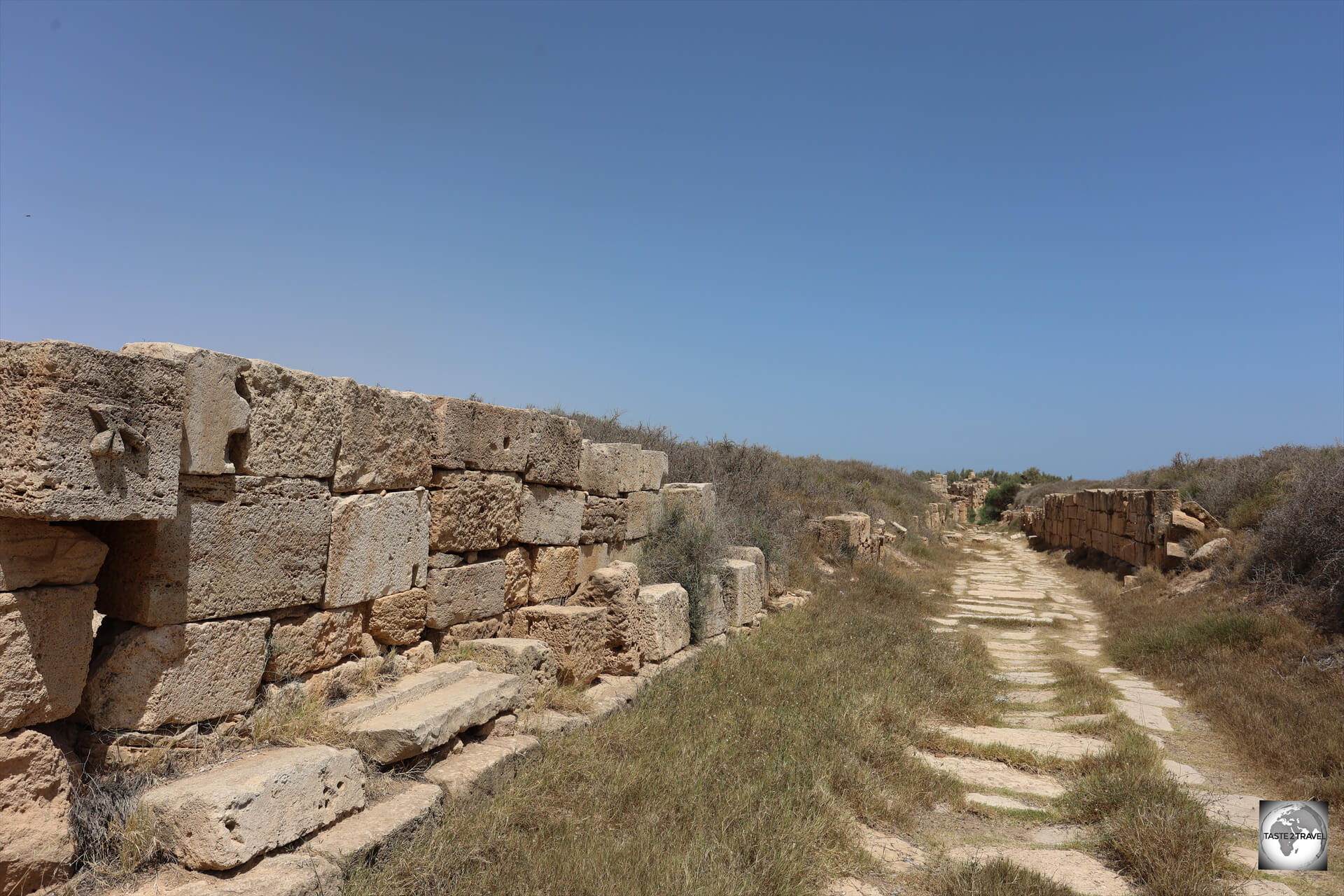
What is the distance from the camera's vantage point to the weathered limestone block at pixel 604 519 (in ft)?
19.7

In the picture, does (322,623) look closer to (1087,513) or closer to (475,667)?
(475,667)

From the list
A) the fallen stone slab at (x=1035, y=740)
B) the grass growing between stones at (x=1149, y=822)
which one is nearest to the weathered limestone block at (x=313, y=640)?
the grass growing between stones at (x=1149, y=822)

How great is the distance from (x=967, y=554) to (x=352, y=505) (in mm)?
16843

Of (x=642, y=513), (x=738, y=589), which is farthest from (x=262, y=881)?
(x=738, y=589)

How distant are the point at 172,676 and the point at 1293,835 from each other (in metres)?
5.21

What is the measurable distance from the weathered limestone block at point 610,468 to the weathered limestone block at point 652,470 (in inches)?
2.0

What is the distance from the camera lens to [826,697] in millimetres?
5449

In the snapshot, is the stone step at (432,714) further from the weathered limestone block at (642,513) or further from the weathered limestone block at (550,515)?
the weathered limestone block at (642,513)

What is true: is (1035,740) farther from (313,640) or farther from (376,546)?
(313,640)

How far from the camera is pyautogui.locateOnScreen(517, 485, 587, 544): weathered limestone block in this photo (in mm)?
5207

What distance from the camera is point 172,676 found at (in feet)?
9.68

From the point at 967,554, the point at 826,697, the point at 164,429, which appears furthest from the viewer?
the point at 967,554

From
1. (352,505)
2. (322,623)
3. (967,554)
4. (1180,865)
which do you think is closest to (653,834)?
(322,623)

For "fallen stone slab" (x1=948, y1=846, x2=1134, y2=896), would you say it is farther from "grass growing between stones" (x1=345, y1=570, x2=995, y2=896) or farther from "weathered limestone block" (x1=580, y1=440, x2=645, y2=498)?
"weathered limestone block" (x1=580, y1=440, x2=645, y2=498)
